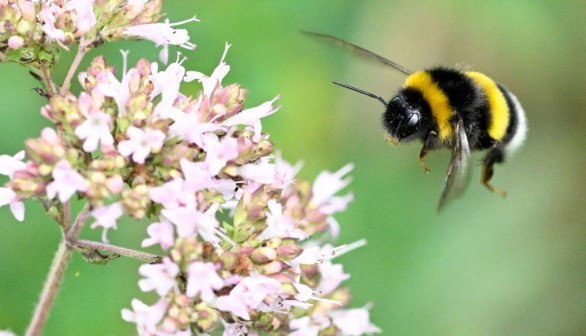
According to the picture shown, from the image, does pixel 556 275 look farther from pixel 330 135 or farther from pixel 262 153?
pixel 262 153

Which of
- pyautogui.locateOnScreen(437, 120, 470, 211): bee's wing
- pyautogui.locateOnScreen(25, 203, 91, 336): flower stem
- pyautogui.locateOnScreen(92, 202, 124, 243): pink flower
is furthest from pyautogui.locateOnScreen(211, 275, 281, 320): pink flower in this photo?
pyautogui.locateOnScreen(437, 120, 470, 211): bee's wing

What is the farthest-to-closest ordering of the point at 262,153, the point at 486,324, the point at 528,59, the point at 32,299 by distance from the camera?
the point at 528,59, the point at 486,324, the point at 32,299, the point at 262,153

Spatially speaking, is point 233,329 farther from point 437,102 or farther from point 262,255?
point 437,102

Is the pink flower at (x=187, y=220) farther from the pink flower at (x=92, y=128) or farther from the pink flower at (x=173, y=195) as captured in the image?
the pink flower at (x=92, y=128)

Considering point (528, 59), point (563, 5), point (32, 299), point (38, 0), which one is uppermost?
point (563, 5)

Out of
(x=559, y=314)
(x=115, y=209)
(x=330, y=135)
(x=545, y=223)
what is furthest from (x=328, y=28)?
(x=115, y=209)

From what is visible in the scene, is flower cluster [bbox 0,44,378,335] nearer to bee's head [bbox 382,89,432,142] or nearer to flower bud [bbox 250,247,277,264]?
flower bud [bbox 250,247,277,264]
